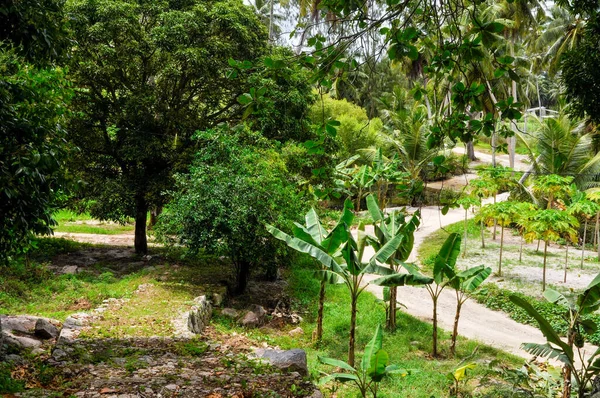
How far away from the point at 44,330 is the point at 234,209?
15.5ft

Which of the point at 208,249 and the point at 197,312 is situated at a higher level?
the point at 208,249

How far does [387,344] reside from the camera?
1021 cm

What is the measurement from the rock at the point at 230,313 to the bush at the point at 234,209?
1221 millimetres

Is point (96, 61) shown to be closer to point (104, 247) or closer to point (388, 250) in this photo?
point (104, 247)

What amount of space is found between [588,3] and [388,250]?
427cm

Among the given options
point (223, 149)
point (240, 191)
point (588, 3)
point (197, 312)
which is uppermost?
point (588, 3)

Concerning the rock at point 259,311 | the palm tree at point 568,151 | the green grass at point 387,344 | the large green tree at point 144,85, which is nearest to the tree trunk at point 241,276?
the rock at point 259,311

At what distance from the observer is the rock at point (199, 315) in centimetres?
916

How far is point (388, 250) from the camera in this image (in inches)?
272

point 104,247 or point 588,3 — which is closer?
point 588,3

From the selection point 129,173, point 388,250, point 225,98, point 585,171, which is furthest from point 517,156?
point 388,250

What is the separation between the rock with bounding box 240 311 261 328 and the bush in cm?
128

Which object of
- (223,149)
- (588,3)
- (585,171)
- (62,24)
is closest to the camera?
(62,24)

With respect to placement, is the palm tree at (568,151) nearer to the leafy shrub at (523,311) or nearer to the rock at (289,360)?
the leafy shrub at (523,311)
